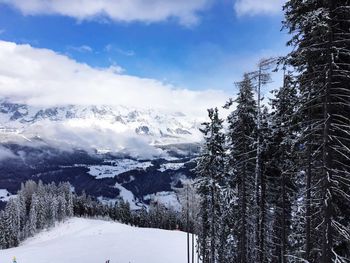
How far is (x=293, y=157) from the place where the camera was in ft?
78.3

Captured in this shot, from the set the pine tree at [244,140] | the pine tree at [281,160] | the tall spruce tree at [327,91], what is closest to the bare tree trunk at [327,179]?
the tall spruce tree at [327,91]

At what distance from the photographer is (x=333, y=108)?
50.7 ft

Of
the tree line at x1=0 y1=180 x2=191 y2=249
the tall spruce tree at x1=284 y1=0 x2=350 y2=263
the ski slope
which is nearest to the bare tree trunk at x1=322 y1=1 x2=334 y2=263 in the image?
the tall spruce tree at x1=284 y1=0 x2=350 y2=263

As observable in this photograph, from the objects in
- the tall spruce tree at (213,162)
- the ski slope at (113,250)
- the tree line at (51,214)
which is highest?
the tall spruce tree at (213,162)

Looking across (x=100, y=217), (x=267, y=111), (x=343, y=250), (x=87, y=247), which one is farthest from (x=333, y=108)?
(x=100, y=217)

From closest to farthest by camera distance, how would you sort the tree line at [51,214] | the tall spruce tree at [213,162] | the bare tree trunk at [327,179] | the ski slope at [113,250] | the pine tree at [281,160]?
the bare tree trunk at [327,179] < the pine tree at [281,160] < the tall spruce tree at [213,162] < the ski slope at [113,250] < the tree line at [51,214]

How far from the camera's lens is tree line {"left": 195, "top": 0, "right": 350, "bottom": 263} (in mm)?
14422

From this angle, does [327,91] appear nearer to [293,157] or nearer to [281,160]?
[293,157]

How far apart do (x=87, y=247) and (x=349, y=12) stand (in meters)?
77.4

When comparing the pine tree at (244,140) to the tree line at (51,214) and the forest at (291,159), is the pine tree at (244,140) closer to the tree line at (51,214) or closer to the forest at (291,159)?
the forest at (291,159)

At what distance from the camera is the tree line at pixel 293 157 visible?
1442 cm

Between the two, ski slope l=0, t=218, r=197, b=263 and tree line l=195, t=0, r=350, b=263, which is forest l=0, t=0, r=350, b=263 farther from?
ski slope l=0, t=218, r=197, b=263

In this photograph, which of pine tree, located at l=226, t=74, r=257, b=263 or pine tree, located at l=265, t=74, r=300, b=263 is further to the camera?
pine tree, located at l=226, t=74, r=257, b=263

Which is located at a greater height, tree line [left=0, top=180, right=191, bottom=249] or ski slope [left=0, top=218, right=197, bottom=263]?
ski slope [left=0, top=218, right=197, bottom=263]
